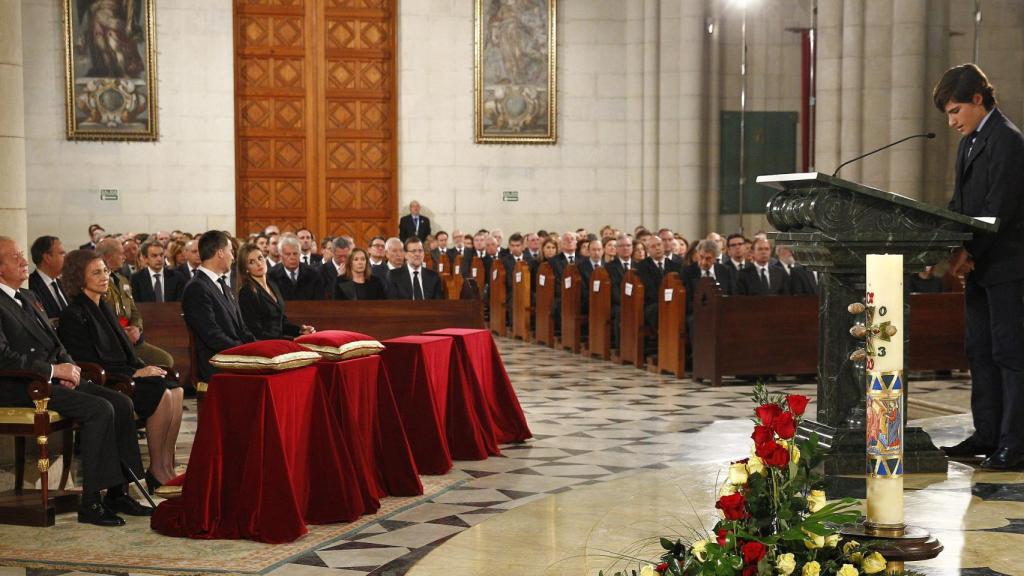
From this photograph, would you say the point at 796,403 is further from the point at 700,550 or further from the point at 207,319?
the point at 207,319

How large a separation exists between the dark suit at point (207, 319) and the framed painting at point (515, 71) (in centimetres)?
1440

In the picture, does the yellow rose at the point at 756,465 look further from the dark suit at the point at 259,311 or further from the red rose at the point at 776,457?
the dark suit at the point at 259,311

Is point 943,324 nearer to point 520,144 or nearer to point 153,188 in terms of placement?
point 520,144

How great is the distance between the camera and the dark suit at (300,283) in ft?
34.4

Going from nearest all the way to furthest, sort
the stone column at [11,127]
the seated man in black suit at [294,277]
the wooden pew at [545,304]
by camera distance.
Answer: the stone column at [11,127], the seated man in black suit at [294,277], the wooden pew at [545,304]

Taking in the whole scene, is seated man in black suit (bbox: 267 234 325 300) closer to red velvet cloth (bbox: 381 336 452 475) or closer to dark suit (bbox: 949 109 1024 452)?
red velvet cloth (bbox: 381 336 452 475)

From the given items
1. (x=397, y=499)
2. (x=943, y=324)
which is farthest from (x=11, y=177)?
(x=943, y=324)

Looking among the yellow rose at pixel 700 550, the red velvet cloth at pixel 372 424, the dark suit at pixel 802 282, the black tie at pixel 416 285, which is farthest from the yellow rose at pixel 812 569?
the dark suit at pixel 802 282

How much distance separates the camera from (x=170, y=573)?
15.1 ft

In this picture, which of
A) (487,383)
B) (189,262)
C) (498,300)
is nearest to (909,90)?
(498,300)

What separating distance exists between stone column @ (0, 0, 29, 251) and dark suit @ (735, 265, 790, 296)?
22.8ft

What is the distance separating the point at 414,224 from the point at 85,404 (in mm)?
14645

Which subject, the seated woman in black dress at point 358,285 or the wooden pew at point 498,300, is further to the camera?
the wooden pew at point 498,300

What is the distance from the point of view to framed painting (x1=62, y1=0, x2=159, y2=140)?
1891 centimetres
